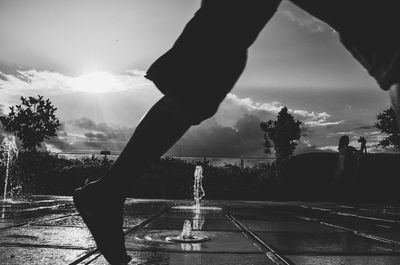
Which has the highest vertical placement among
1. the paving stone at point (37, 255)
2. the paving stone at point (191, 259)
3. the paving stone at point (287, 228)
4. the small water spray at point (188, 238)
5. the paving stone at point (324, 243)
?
the paving stone at point (37, 255)

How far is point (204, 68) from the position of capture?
1.18m

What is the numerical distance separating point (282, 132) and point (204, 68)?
21734 mm

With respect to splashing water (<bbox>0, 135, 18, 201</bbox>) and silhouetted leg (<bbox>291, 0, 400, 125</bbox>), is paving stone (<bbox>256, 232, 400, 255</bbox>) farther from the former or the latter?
splashing water (<bbox>0, 135, 18, 201</bbox>)

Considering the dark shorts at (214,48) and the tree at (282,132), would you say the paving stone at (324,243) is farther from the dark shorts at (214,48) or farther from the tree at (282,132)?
the tree at (282,132)

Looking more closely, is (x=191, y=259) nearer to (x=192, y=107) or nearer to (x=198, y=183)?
(x=192, y=107)

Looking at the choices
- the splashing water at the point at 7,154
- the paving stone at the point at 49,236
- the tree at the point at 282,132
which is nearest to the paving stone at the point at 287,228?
the paving stone at the point at 49,236

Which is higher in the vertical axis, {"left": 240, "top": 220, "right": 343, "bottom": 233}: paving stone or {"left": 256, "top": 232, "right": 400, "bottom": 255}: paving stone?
{"left": 256, "top": 232, "right": 400, "bottom": 255}: paving stone

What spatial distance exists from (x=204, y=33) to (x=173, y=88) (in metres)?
0.19

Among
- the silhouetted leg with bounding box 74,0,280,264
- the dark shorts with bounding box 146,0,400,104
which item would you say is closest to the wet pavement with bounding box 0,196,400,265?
the silhouetted leg with bounding box 74,0,280,264

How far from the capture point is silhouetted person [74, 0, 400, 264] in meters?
0.90

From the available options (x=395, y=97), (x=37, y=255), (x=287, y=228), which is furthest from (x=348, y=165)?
(x=395, y=97)

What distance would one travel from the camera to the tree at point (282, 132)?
2195 centimetres

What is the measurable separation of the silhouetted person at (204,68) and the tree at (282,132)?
20789 mm

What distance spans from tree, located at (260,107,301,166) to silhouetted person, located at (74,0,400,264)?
68.2ft
